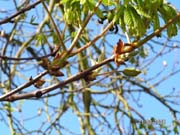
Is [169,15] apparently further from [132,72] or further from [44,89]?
[44,89]

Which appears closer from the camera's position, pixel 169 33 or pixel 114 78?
pixel 169 33

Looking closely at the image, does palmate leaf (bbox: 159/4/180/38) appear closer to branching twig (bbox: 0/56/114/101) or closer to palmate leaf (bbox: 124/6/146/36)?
palmate leaf (bbox: 124/6/146/36)

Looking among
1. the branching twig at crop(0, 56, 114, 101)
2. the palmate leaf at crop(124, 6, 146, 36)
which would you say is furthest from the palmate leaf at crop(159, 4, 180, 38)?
the branching twig at crop(0, 56, 114, 101)

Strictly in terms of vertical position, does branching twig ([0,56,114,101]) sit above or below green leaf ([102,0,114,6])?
below

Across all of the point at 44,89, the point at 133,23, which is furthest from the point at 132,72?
the point at 44,89

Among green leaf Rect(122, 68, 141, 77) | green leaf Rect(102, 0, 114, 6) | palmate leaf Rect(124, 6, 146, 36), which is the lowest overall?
green leaf Rect(122, 68, 141, 77)

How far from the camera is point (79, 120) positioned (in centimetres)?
378

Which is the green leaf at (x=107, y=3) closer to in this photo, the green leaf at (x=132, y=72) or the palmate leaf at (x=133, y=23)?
the palmate leaf at (x=133, y=23)

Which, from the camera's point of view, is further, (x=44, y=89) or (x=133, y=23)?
(x=44, y=89)

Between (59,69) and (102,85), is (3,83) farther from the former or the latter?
(59,69)

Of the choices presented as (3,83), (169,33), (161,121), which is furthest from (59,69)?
(3,83)

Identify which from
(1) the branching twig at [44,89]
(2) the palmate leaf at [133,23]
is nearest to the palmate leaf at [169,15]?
(2) the palmate leaf at [133,23]

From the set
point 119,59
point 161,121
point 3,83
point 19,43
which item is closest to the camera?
point 119,59

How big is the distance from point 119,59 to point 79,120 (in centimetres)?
262
